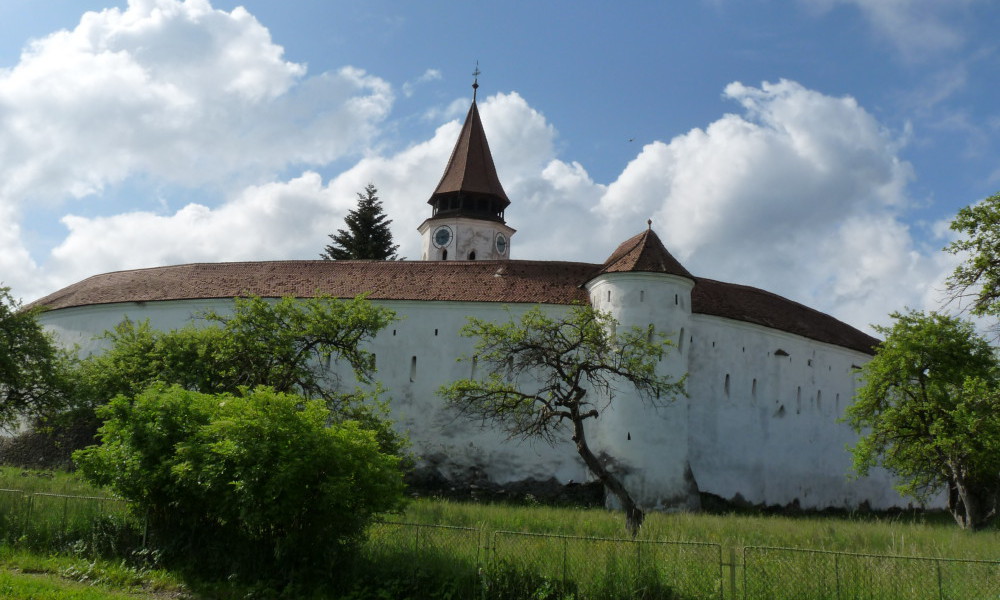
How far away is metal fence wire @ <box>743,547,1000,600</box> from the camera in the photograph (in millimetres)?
10586

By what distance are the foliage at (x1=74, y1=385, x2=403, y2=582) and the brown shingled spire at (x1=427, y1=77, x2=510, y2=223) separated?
3495 cm

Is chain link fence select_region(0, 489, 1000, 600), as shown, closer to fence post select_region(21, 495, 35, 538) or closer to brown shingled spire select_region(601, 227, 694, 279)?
fence post select_region(21, 495, 35, 538)

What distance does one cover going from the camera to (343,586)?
39.5ft

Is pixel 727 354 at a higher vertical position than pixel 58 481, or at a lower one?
higher

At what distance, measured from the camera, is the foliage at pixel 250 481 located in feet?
39.7

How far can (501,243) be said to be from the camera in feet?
158

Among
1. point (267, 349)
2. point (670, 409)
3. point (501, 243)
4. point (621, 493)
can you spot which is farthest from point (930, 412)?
point (501, 243)

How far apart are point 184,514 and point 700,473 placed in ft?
65.5

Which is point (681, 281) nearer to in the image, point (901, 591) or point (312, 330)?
point (312, 330)

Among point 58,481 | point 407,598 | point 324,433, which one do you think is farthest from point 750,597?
point 58,481

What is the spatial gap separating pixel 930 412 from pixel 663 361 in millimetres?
8193

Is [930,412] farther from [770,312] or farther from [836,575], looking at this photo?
[836,575]

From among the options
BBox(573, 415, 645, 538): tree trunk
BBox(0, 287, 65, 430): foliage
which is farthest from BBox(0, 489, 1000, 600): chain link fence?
BBox(0, 287, 65, 430): foliage

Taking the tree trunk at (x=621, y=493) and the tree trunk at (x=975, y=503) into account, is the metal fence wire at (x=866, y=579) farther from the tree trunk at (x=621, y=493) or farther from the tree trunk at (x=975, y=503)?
the tree trunk at (x=975, y=503)
